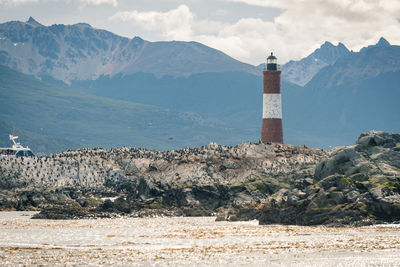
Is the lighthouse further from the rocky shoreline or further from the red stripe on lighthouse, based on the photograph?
the rocky shoreline

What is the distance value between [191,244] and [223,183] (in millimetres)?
39140

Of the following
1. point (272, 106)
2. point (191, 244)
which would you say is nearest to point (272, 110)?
point (272, 106)

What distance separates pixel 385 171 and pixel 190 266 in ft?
105

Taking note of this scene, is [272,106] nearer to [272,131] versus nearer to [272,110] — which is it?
[272,110]

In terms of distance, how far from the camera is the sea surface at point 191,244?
35719mm

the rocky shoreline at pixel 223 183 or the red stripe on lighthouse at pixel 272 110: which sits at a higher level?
the red stripe on lighthouse at pixel 272 110

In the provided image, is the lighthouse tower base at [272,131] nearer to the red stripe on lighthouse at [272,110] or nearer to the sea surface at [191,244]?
the red stripe on lighthouse at [272,110]

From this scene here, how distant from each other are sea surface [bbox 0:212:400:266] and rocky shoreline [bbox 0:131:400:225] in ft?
10.5

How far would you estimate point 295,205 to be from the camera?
5631 cm

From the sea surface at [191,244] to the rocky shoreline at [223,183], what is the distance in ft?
10.5

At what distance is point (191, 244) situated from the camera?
141ft

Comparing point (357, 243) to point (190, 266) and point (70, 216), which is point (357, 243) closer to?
point (190, 266)

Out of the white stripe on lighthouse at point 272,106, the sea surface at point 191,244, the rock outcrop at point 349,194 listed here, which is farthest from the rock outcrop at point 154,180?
the white stripe on lighthouse at point 272,106

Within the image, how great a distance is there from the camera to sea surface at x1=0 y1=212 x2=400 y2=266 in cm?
3572
